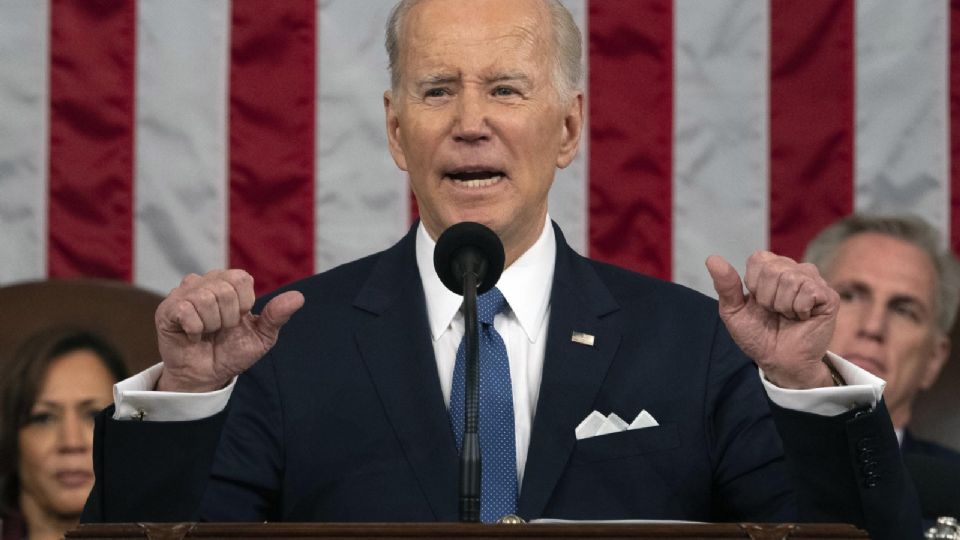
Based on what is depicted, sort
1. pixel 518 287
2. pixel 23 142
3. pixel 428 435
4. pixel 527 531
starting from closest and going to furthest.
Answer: pixel 527 531, pixel 428 435, pixel 518 287, pixel 23 142

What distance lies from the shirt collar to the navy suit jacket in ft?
0.11

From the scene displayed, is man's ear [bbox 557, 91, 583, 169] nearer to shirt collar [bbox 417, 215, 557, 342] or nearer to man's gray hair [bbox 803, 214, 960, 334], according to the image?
shirt collar [bbox 417, 215, 557, 342]

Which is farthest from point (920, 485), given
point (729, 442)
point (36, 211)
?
point (36, 211)

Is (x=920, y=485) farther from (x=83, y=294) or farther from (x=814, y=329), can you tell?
(x=83, y=294)

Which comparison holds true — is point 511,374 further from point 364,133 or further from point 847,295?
point 847,295

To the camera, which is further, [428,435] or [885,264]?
[885,264]

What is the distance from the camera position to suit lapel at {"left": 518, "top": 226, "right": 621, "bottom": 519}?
251cm

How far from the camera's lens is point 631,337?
108 inches

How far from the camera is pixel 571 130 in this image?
297 centimetres

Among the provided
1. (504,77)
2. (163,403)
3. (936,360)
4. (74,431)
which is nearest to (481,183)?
(504,77)

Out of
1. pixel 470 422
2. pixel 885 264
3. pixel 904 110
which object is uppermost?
pixel 904 110

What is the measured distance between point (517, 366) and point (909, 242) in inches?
70.2

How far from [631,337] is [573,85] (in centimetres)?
49

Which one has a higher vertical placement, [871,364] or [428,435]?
[871,364]
